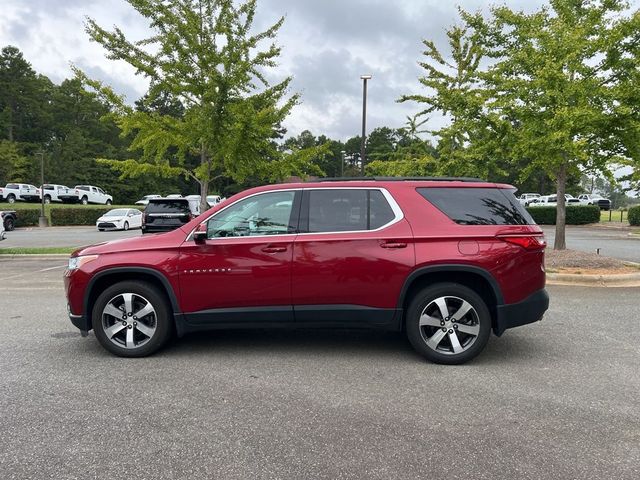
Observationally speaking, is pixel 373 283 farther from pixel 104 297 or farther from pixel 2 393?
pixel 2 393

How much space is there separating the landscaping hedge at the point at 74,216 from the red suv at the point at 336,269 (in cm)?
3224

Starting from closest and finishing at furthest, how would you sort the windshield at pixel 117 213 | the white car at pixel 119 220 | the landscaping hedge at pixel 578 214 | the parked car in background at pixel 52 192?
the white car at pixel 119 220 < the windshield at pixel 117 213 < the landscaping hedge at pixel 578 214 < the parked car in background at pixel 52 192

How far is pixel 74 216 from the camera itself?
109ft

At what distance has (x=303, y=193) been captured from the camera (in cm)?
469

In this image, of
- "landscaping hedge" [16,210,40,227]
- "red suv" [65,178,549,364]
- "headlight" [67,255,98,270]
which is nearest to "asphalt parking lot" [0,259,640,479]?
"red suv" [65,178,549,364]

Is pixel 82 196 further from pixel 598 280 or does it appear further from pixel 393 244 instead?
pixel 393 244

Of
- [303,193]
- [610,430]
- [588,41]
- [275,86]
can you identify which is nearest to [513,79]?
[588,41]

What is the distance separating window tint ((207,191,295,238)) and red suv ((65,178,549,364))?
0.4 inches

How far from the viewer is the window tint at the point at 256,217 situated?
4.57 metres

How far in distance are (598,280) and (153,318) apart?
26.0 feet

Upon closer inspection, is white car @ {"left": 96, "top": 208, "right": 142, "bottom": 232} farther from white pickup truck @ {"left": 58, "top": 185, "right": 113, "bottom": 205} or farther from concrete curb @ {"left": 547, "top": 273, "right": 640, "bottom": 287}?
concrete curb @ {"left": 547, "top": 273, "right": 640, "bottom": 287}

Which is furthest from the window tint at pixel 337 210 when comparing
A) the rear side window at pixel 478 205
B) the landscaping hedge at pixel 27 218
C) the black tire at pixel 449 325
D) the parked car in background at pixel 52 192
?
the parked car in background at pixel 52 192

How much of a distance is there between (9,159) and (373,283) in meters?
57.3

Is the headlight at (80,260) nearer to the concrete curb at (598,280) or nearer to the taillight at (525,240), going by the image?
the taillight at (525,240)
